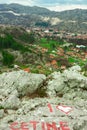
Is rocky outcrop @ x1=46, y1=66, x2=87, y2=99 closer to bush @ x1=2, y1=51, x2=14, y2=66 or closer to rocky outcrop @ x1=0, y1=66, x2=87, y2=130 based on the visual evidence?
rocky outcrop @ x1=0, y1=66, x2=87, y2=130

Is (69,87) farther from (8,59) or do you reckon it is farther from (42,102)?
(8,59)

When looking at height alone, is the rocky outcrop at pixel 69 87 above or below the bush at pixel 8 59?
above

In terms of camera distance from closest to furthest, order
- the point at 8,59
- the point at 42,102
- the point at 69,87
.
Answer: the point at 42,102 < the point at 69,87 < the point at 8,59

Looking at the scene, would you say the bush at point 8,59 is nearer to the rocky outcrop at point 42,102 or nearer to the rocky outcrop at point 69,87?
the rocky outcrop at point 42,102

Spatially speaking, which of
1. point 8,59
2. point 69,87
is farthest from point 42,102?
point 8,59

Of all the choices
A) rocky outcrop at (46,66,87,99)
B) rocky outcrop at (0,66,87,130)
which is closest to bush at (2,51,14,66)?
rocky outcrop at (0,66,87,130)

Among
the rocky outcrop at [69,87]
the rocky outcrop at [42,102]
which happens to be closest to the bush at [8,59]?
the rocky outcrop at [42,102]

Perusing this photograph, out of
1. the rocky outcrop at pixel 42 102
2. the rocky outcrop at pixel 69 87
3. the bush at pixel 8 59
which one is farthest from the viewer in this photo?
the bush at pixel 8 59

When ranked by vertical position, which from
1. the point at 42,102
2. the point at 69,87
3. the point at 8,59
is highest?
the point at 69,87

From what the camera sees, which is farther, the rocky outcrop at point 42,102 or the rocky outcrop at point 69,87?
the rocky outcrop at point 69,87

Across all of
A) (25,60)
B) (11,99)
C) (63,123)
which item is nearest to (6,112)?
(11,99)

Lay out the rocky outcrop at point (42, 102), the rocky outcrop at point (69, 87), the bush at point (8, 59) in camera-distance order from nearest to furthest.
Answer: the rocky outcrop at point (42, 102)
the rocky outcrop at point (69, 87)
the bush at point (8, 59)
